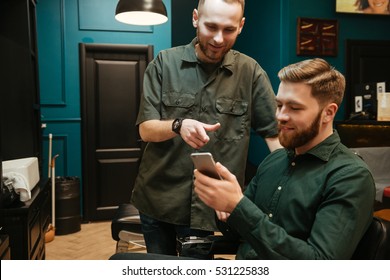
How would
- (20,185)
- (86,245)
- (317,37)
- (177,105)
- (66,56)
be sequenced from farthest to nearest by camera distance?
(317,37), (66,56), (86,245), (20,185), (177,105)

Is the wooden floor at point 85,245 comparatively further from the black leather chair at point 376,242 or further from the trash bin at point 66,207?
the black leather chair at point 376,242

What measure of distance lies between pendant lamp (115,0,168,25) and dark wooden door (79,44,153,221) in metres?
1.03

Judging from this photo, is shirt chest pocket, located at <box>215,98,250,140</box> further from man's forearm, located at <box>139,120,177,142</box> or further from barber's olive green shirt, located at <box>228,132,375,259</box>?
barber's olive green shirt, located at <box>228,132,375,259</box>

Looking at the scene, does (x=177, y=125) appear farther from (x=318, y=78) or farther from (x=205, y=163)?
(x=318, y=78)

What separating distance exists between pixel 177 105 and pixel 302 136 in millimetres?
485

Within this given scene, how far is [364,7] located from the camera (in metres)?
4.21

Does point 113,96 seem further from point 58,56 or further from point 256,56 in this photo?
point 256,56

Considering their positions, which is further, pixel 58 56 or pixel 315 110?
pixel 58 56

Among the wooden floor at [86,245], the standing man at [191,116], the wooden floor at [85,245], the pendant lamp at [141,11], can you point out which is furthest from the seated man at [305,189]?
the wooden floor at [85,245]

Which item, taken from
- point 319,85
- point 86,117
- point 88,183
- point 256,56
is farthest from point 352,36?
point 319,85

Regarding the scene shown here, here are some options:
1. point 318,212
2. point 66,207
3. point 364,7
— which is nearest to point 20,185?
point 318,212

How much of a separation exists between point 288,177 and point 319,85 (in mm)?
283

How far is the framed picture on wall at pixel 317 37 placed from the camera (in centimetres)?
413

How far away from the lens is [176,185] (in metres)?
1.45
